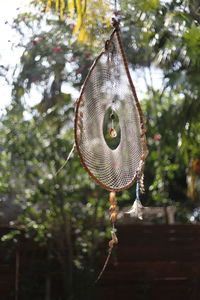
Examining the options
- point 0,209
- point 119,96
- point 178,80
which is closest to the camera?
point 119,96

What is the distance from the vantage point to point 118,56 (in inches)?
77.7

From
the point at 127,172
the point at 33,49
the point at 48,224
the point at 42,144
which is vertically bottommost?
the point at 48,224

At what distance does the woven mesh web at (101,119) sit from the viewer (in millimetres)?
1807

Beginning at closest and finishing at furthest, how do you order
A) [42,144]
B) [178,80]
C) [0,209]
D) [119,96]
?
[119,96] < [178,80] < [42,144] < [0,209]

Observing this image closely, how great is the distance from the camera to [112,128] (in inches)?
77.6

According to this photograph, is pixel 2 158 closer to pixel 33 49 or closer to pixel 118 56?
pixel 33 49

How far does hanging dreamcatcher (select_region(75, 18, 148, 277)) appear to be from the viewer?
1812 millimetres

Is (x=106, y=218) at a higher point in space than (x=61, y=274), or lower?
higher

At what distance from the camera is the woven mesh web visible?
5.93 feet

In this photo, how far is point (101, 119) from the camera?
6.58 feet

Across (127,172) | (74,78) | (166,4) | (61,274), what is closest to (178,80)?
(166,4)

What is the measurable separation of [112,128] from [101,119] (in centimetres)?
6

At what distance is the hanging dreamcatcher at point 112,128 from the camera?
5.95 ft

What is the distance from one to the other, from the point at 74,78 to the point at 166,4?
1067 millimetres
